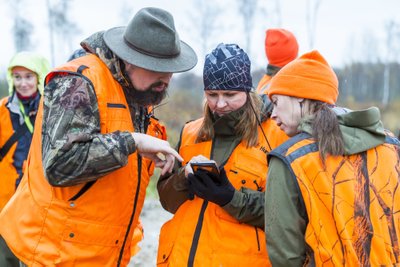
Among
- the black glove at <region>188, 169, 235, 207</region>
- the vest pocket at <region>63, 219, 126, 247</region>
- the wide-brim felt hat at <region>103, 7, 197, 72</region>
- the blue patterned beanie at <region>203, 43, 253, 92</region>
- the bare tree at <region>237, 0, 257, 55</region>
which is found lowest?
the bare tree at <region>237, 0, 257, 55</region>

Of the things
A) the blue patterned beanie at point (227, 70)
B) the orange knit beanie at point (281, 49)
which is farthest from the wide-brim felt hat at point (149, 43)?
the orange knit beanie at point (281, 49)

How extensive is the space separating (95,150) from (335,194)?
1120mm

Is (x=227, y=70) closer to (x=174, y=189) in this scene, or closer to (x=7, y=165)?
(x=174, y=189)

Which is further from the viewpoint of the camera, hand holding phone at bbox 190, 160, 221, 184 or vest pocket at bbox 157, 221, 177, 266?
vest pocket at bbox 157, 221, 177, 266

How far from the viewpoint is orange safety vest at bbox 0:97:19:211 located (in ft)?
13.9

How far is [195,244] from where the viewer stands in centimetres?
254

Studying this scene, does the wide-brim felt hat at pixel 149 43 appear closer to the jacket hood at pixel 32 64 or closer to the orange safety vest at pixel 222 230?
the orange safety vest at pixel 222 230

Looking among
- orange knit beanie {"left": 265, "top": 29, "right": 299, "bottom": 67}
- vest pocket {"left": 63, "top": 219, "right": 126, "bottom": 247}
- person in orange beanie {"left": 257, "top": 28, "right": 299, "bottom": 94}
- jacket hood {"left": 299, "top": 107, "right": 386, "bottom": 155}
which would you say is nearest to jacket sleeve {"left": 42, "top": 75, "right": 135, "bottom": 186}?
vest pocket {"left": 63, "top": 219, "right": 126, "bottom": 247}

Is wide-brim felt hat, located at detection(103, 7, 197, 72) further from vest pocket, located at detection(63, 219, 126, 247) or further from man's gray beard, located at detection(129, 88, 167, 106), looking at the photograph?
vest pocket, located at detection(63, 219, 126, 247)

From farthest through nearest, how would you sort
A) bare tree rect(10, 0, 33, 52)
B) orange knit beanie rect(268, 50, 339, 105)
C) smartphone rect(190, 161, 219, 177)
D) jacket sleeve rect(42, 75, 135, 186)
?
bare tree rect(10, 0, 33, 52), smartphone rect(190, 161, 219, 177), orange knit beanie rect(268, 50, 339, 105), jacket sleeve rect(42, 75, 135, 186)

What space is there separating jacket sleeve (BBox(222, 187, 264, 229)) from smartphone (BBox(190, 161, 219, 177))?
176 millimetres

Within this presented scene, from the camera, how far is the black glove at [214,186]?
2.45 m

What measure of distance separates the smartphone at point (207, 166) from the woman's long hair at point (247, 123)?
0.32m

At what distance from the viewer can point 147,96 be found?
8.52 feet
